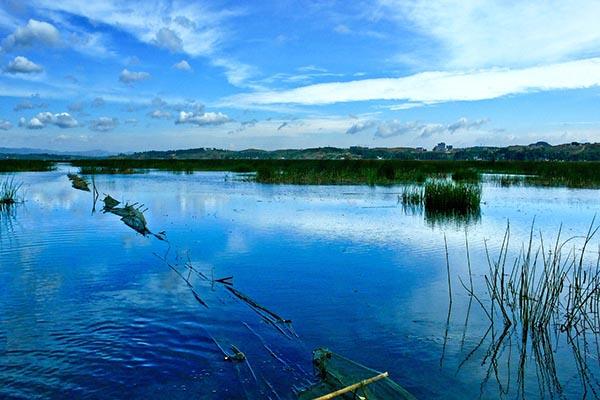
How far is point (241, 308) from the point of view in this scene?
7.53 metres

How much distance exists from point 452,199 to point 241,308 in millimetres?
13744

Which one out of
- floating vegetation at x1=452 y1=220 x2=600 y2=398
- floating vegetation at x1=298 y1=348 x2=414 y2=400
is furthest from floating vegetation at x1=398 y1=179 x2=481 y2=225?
floating vegetation at x1=298 y1=348 x2=414 y2=400

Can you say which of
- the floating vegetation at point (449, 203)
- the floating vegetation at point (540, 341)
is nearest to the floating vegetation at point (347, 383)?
the floating vegetation at point (540, 341)

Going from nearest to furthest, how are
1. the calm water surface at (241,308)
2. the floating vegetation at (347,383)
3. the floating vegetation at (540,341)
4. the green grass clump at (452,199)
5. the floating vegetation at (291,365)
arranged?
the floating vegetation at (347,383), the floating vegetation at (291,365), the calm water surface at (241,308), the floating vegetation at (540,341), the green grass clump at (452,199)

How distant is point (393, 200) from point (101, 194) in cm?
1463

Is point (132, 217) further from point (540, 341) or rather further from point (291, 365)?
point (540, 341)

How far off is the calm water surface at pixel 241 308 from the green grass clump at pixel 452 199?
104 inches

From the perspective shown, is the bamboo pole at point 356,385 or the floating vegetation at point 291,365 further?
the floating vegetation at point 291,365

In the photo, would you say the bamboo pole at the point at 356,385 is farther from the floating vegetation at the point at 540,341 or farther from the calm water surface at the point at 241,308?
the floating vegetation at the point at 540,341

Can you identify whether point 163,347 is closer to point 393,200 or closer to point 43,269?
point 43,269

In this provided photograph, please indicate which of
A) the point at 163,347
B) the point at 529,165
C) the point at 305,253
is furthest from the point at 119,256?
the point at 529,165

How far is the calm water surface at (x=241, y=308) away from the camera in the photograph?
204 inches

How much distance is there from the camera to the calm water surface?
519cm

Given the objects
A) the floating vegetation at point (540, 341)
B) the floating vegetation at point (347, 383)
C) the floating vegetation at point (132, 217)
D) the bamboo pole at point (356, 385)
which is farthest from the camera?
the floating vegetation at point (132, 217)
